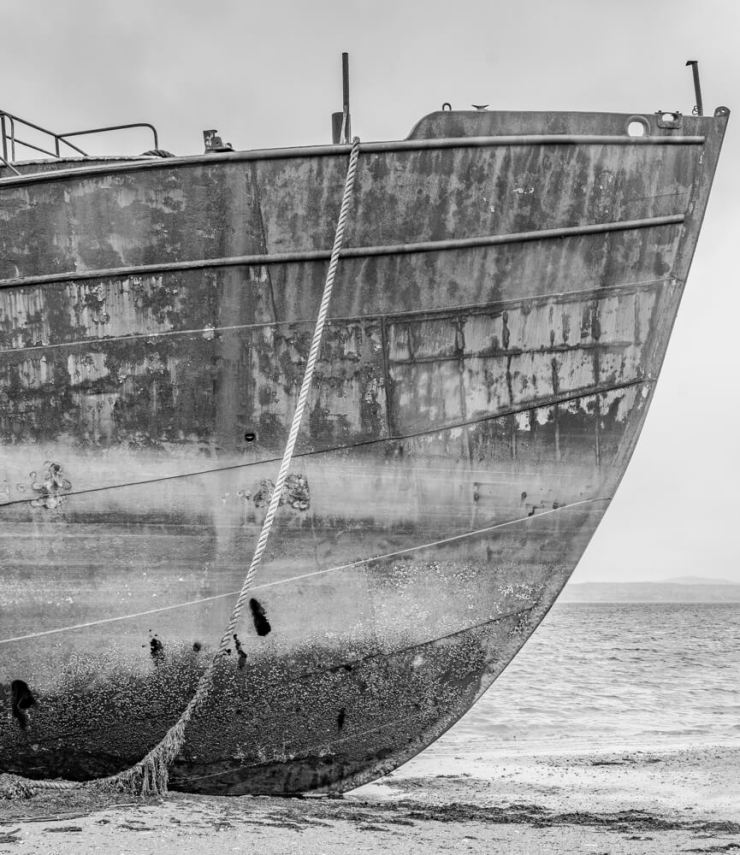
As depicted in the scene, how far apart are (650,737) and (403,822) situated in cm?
732

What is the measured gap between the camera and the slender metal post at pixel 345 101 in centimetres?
612

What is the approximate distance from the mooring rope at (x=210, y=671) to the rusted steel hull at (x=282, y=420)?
3.5 inches

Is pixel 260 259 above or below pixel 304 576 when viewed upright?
above

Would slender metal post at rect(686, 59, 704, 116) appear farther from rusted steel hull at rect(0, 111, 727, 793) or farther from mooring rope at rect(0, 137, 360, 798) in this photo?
mooring rope at rect(0, 137, 360, 798)

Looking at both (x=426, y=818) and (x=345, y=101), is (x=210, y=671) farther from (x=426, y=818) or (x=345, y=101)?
(x=345, y=101)

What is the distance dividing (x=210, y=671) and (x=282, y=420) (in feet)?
5.25

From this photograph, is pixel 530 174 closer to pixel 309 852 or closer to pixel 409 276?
pixel 409 276

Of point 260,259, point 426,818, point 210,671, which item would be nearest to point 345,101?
point 260,259

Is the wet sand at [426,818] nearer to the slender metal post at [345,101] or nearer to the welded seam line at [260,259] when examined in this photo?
the welded seam line at [260,259]

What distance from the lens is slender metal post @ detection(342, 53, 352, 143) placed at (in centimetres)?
612

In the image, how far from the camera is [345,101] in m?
6.22

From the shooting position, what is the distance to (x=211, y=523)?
598cm

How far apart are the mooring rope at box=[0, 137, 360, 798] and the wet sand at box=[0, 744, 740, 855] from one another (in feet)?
0.36

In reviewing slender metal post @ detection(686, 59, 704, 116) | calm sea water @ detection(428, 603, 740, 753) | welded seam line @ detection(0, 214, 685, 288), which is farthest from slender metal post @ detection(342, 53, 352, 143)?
calm sea water @ detection(428, 603, 740, 753)
